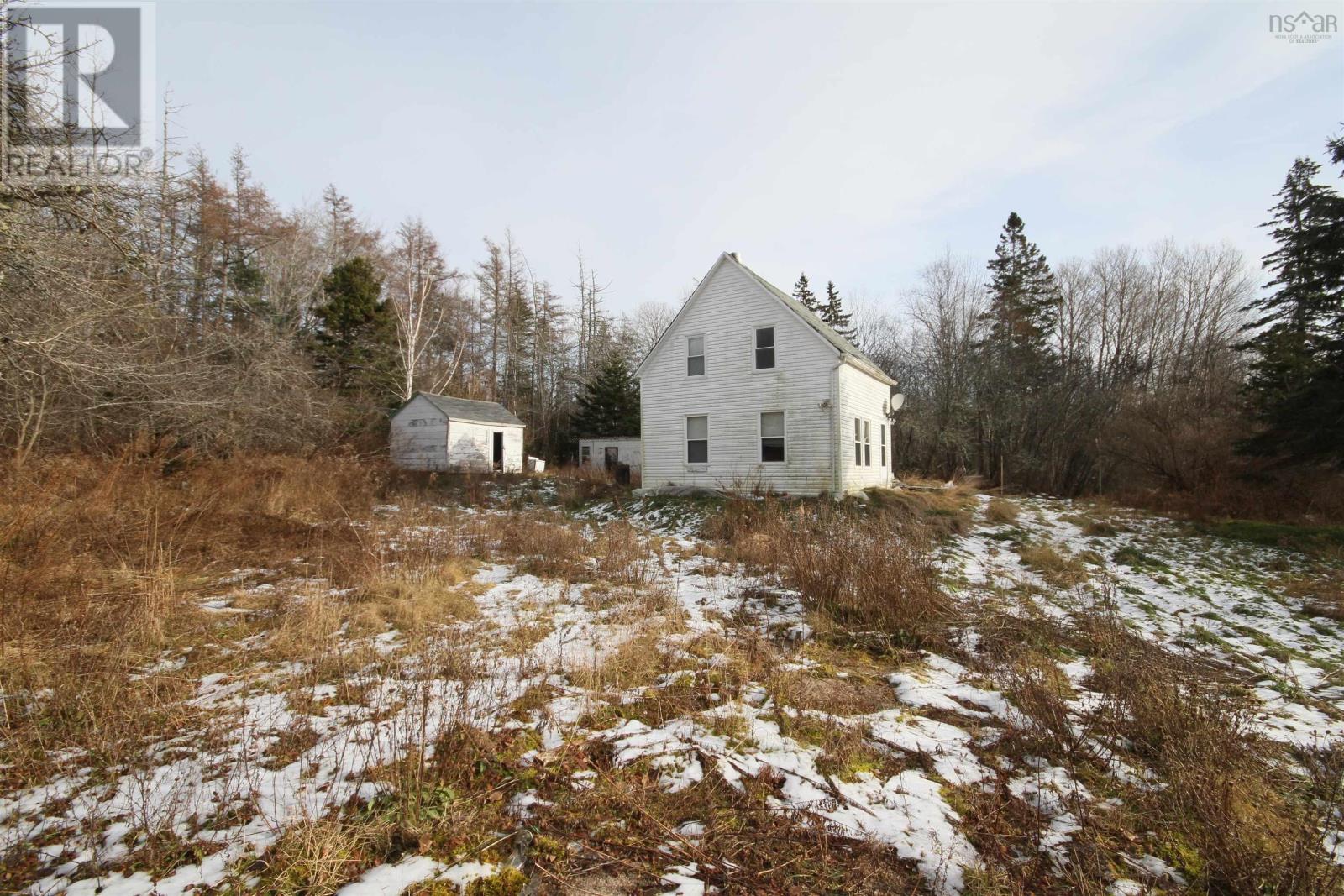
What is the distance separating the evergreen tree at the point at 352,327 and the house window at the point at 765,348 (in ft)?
58.3

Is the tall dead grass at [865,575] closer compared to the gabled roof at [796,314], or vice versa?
the tall dead grass at [865,575]

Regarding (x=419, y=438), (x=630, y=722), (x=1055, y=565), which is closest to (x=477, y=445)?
(x=419, y=438)

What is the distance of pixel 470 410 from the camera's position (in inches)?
914

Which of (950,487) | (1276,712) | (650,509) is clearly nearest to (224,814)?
(1276,712)

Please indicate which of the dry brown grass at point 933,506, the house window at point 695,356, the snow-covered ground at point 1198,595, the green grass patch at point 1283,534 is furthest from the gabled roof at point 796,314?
the green grass patch at point 1283,534

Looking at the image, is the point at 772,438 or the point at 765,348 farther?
the point at 765,348

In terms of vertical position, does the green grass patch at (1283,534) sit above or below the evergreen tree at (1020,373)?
below

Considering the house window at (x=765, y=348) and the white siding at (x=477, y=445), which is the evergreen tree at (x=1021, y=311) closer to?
the house window at (x=765, y=348)

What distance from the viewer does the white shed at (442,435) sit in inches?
852

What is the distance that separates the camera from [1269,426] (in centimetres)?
1466

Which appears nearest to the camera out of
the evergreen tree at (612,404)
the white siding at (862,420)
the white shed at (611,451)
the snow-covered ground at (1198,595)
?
the snow-covered ground at (1198,595)

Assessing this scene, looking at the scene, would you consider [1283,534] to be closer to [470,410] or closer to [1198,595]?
[1198,595]

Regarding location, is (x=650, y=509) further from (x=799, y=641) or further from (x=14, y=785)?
(x=14, y=785)

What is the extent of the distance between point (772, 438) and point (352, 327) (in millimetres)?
19960
